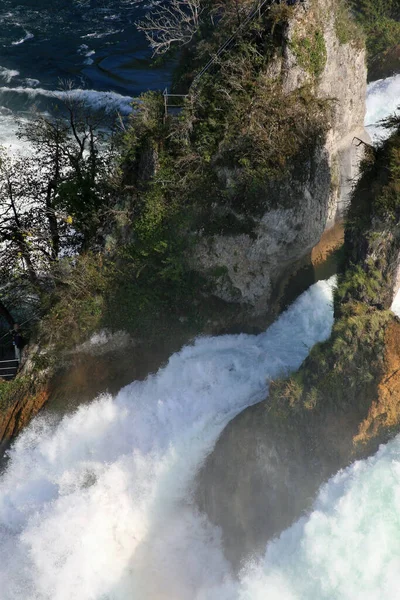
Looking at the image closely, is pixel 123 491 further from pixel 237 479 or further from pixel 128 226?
pixel 128 226

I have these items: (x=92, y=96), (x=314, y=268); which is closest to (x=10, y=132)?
A: (x=92, y=96)

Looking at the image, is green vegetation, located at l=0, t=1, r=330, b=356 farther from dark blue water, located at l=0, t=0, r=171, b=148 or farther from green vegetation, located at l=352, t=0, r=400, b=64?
green vegetation, located at l=352, t=0, r=400, b=64

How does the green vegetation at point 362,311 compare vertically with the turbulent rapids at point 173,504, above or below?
above

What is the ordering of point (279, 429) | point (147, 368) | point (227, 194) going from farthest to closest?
point (147, 368) → point (227, 194) → point (279, 429)

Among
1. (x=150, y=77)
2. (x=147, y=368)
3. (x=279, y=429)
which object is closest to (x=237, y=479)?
(x=279, y=429)

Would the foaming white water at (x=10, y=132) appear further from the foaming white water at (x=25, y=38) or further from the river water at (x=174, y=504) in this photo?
the river water at (x=174, y=504)

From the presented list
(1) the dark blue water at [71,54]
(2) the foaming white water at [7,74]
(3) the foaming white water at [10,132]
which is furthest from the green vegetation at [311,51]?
(2) the foaming white water at [7,74]
